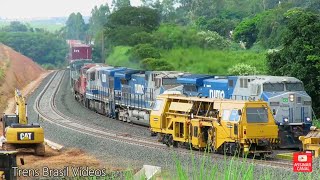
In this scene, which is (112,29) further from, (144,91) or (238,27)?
(144,91)

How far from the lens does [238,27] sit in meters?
79.6

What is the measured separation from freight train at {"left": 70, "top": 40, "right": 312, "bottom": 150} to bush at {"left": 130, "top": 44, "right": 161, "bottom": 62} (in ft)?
25.2

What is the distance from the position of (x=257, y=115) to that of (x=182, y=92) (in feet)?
33.0

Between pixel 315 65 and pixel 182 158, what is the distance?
1372 cm

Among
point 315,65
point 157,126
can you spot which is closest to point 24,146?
point 157,126

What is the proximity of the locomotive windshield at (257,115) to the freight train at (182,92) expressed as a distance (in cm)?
119

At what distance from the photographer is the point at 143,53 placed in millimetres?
68375

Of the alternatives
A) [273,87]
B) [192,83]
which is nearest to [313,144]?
[273,87]

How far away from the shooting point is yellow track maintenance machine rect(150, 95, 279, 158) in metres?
24.8

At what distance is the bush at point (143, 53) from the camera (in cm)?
6519

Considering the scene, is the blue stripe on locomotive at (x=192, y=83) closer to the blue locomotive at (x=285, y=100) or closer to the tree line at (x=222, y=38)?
the blue locomotive at (x=285, y=100)

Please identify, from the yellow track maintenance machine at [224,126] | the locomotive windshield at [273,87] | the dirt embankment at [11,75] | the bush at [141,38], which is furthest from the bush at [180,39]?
the yellow track maintenance machine at [224,126]

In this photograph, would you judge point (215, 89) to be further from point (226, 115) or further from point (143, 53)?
point (143, 53)

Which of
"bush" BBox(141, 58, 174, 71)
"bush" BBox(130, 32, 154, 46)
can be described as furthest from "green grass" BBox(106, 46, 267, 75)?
"bush" BBox(130, 32, 154, 46)
